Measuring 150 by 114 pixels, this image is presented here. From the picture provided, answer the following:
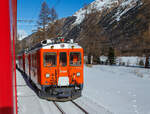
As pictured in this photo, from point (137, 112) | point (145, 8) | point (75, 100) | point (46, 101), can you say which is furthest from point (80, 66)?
point (145, 8)

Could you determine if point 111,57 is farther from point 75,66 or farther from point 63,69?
point 63,69

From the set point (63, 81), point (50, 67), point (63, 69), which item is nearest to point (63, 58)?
point (63, 69)

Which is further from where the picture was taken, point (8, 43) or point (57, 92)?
point (57, 92)

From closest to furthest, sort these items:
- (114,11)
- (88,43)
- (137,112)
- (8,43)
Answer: (8,43) → (137,112) → (88,43) → (114,11)

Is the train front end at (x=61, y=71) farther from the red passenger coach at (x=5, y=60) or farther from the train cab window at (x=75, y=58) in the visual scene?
the red passenger coach at (x=5, y=60)

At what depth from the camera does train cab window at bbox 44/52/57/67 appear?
722 cm

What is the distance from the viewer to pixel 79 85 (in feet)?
24.6

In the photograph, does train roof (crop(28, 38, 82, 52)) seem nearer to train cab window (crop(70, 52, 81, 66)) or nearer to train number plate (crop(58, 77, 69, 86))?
train cab window (crop(70, 52, 81, 66))

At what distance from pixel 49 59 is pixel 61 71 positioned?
0.75 meters

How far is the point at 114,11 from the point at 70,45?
132580 mm

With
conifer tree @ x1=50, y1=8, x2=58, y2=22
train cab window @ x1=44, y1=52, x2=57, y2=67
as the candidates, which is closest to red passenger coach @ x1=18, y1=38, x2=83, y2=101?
train cab window @ x1=44, y1=52, x2=57, y2=67

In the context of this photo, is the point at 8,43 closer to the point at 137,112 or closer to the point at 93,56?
the point at 137,112

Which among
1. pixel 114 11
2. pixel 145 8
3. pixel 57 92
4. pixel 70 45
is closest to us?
pixel 57 92

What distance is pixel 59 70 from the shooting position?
23.8 ft
